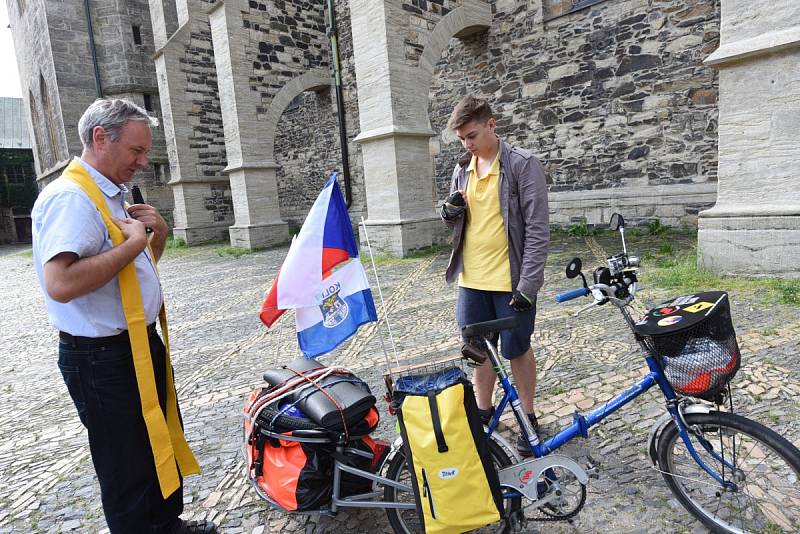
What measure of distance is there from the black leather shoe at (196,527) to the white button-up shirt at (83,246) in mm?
947

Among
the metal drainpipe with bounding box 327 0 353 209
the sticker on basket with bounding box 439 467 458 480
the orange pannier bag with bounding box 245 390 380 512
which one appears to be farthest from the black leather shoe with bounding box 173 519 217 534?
the metal drainpipe with bounding box 327 0 353 209

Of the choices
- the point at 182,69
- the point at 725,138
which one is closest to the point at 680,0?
the point at 725,138

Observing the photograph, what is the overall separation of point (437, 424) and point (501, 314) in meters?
1.04

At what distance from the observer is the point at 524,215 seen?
2432 millimetres

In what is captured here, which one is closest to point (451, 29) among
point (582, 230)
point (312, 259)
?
point (582, 230)

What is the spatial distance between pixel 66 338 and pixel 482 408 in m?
1.98

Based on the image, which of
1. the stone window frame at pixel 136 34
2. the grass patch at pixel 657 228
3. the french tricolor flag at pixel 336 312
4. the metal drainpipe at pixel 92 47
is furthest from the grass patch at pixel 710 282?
the metal drainpipe at pixel 92 47

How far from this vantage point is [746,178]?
16.7ft

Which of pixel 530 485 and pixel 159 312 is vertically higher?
pixel 159 312

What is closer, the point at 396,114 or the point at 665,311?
the point at 665,311

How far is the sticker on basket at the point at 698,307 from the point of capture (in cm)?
172

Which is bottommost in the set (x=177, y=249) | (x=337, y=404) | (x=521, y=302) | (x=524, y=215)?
(x=177, y=249)

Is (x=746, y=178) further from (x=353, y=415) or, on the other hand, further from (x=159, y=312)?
(x=159, y=312)

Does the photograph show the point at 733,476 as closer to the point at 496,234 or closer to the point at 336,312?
the point at 496,234
